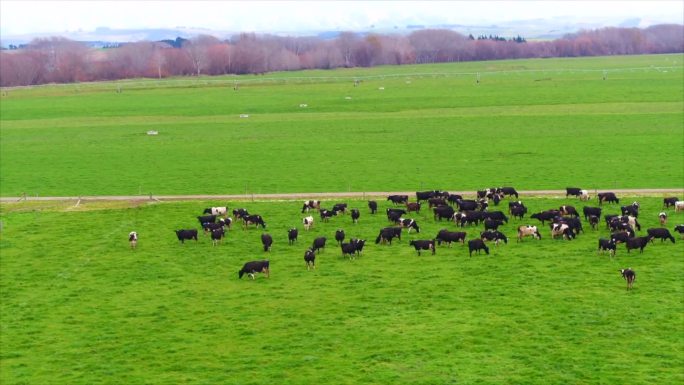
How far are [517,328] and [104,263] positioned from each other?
2000cm

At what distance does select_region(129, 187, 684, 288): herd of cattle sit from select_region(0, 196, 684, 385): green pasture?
1.92 ft

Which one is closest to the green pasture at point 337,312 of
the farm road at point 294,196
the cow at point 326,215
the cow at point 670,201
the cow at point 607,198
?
the cow at point 326,215

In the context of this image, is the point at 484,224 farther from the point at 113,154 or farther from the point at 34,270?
the point at 113,154

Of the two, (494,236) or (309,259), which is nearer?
(309,259)

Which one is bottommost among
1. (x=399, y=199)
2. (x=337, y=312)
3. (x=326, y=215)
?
(x=337, y=312)

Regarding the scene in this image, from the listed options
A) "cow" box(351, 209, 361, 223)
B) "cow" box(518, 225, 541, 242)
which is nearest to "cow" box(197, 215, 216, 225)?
"cow" box(351, 209, 361, 223)

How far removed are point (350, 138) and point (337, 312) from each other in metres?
51.9

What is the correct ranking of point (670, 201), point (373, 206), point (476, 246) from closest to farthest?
point (476, 246) → point (670, 201) → point (373, 206)

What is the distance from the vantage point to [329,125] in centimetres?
9562

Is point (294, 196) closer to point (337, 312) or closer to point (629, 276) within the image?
point (337, 312)

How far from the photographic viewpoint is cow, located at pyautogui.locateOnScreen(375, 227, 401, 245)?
43.3 m

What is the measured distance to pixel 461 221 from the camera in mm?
46125

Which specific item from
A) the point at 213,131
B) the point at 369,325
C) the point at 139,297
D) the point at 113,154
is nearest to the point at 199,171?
the point at 113,154

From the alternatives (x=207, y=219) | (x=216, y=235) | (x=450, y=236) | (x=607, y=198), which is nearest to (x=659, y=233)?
(x=607, y=198)
